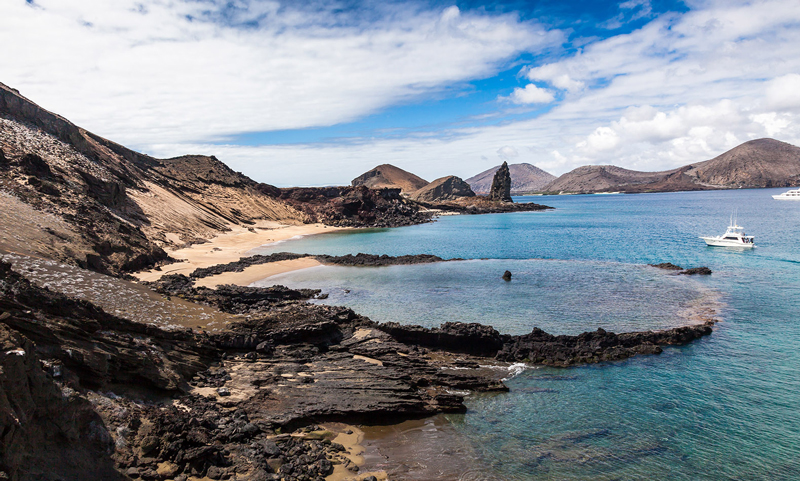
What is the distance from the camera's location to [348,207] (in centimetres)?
9038

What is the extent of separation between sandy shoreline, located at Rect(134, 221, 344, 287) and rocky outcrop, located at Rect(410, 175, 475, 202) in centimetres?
11313

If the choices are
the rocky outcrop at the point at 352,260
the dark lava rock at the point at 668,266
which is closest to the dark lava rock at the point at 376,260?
the rocky outcrop at the point at 352,260

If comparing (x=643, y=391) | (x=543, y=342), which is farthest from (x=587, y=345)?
(x=643, y=391)

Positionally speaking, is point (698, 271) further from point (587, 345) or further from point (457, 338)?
point (457, 338)

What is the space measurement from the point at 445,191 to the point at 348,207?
9467 cm

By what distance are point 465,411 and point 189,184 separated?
66.6 meters

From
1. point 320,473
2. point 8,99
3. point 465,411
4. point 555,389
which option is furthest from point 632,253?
point 8,99

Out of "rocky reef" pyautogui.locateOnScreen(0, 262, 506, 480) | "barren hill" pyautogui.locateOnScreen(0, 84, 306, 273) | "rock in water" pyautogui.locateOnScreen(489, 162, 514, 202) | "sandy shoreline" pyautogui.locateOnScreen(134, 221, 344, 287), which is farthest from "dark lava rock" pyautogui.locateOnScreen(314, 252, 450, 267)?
"rock in water" pyautogui.locateOnScreen(489, 162, 514, 202)

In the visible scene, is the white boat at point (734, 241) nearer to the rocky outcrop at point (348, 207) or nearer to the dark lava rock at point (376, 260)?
the dark lava rock at point (376, 260)

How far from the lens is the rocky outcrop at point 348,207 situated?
87.2 meters

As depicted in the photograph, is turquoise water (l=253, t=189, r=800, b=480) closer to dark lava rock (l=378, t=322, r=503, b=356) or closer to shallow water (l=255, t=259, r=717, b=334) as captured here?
shallow water (l=255, t=259, r=717, b=334)

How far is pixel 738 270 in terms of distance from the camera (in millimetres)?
33094

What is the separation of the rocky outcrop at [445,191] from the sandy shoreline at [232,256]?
113130 mm

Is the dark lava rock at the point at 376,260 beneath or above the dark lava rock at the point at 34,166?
beneath
